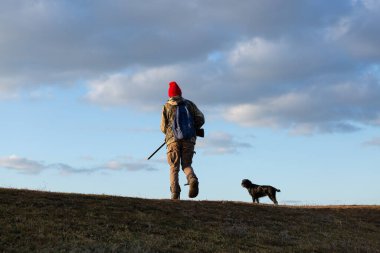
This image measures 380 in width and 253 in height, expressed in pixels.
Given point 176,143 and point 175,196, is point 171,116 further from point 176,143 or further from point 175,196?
point 175,196

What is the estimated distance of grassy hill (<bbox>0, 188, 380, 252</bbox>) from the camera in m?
9.32

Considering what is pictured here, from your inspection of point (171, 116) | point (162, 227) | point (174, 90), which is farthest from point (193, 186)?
point (162, 227)

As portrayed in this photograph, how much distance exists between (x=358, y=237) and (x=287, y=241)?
2.87 metres

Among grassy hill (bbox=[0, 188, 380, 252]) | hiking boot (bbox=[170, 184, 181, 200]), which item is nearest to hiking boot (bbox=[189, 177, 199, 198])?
grassy hill (bbox=[0, 188, 380, 252])

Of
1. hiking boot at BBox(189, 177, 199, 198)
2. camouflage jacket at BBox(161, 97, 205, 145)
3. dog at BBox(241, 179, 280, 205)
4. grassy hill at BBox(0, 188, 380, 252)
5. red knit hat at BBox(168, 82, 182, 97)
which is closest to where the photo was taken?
grassy hill at BBox(0, 188, 380, 252)

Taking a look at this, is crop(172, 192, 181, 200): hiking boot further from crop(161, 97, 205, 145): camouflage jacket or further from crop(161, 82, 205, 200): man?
crop(161, 97, 205, 145): camouflage jacket

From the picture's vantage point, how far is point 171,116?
50.5ft

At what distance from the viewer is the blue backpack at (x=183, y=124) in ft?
49.6

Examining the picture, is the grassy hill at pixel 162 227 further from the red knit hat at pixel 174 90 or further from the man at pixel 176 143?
the red knit hat at pixel 174 90

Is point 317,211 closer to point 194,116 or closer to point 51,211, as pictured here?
point 194,116

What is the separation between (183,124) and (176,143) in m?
0.58

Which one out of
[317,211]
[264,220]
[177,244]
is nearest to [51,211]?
[177,244]

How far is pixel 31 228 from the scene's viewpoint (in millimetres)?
9703

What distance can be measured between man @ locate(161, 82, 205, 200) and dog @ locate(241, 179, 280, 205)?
698 centimetres
